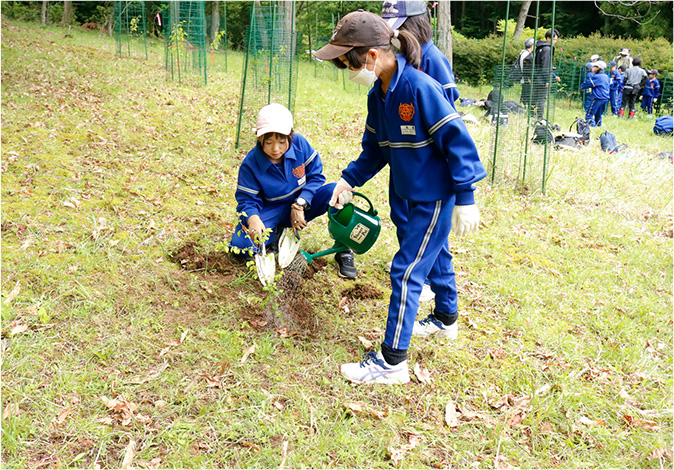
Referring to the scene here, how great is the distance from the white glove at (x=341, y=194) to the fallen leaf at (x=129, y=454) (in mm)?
A: 1571

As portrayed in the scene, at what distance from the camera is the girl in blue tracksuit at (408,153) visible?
91.6 inches

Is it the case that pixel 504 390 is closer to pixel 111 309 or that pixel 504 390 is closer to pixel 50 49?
pixel 111 309

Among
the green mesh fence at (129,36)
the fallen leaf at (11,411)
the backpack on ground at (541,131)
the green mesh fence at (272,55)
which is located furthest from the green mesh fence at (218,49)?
the fallen leaf at (11,411)

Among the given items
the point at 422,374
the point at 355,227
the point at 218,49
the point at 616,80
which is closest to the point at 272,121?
the point at 355,227

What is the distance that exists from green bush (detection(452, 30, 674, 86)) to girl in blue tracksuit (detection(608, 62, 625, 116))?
329cm

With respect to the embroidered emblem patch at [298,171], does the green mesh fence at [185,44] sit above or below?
above

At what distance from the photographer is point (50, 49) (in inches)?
450

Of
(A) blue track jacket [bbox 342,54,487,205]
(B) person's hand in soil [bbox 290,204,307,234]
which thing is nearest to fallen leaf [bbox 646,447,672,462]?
(A) blue track jacket [bbox 342,54,487,205]

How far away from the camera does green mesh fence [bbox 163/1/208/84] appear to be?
9.90 metres

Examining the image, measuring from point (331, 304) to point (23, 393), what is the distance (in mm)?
1750

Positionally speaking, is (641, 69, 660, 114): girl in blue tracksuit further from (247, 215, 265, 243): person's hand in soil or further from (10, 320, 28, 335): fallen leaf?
(10, 320, 28, 335): fallen leaf

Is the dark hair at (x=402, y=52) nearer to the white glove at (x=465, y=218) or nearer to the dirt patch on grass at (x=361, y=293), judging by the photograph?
the white glove at (x=465, y=218)

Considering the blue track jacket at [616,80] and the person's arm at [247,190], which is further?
the blue track jacket at [616,80]

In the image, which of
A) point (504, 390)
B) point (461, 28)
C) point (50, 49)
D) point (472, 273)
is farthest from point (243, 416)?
point (461, 28)
